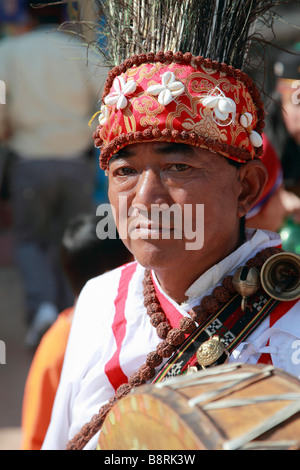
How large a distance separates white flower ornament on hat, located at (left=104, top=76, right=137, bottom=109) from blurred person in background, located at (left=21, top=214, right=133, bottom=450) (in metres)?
1.37

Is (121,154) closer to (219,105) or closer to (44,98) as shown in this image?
(219,105)

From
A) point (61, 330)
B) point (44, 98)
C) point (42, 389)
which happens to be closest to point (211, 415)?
point (42, 389)

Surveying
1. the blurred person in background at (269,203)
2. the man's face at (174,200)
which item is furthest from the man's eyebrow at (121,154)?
the blurred person in background at (269,203)

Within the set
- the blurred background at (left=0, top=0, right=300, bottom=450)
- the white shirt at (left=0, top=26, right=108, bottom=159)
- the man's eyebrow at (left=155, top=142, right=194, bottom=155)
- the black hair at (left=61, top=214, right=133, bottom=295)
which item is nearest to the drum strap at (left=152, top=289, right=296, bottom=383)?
the man's eyebrow at (left=155, top=142, right=194, bottom=155)

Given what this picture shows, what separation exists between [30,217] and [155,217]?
4.50m

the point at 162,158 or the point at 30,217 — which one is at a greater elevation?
the point at 162,158

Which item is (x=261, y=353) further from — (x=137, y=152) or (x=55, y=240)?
(x=55, y=240)

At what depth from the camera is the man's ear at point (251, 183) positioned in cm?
234

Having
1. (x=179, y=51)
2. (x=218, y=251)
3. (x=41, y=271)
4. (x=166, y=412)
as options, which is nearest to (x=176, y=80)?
(x=179, y=51)

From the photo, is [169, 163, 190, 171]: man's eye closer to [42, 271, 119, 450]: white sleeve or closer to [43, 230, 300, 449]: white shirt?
[43, 230, 300, 449]: white shirt

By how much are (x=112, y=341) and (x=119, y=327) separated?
0.18 feet

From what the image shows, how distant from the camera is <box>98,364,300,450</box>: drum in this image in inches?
60.7

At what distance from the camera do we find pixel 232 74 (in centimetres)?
224

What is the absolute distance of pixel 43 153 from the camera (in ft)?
20.5
